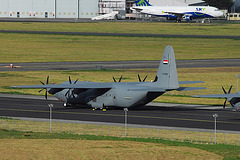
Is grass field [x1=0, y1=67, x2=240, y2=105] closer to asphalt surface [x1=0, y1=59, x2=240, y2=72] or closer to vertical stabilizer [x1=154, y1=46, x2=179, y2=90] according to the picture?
asphalt surface [x1=0, y1=59, x2=240, y2=72]

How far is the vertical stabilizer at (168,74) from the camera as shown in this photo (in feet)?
239

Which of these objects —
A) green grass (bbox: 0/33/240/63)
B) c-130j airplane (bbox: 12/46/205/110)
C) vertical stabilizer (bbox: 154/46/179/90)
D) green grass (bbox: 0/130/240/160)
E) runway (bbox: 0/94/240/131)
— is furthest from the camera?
green grass (bbox: 0/33/240/63)

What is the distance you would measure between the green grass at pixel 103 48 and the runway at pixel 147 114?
63.2m

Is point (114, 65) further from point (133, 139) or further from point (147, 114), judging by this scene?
point (133, 139)

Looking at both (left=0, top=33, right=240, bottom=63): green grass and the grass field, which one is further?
(left=0, top=33, right=240, bottom=63): green grass

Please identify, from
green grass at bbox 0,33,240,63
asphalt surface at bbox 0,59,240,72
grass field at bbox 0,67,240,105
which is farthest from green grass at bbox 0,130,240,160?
green grass at bbox 0,33,240,63

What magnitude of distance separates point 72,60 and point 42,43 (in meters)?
37.5

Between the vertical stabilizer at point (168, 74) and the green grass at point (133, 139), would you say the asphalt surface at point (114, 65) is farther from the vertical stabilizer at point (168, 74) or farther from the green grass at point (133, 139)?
the green grass at point (133, 139)

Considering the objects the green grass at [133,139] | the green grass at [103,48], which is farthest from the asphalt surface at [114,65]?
the green grass at [133,139]

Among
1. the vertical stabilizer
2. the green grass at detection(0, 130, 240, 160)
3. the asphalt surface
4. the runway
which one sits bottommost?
the runway

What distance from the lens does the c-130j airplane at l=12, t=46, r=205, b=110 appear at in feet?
240

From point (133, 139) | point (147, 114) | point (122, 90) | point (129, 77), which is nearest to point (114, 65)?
point (129, 77)

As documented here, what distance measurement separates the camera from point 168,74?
72.9m

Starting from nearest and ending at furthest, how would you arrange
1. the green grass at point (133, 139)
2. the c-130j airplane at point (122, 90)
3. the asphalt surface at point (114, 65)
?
the green grass at point (133, 139) → the c-130j airplane at point (122, 90) → the asphalt surface at point (114, 65)
